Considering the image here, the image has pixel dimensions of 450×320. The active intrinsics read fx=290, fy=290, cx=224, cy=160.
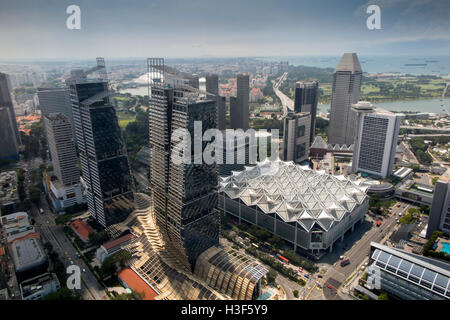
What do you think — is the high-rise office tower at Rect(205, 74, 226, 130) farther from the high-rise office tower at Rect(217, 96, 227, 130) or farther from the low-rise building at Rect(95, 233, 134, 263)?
the low-rise building at Rect(95, 233, 134, 263)

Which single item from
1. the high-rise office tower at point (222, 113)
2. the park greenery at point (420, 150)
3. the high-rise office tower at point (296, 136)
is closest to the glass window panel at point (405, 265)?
the high-rise office tower at point (296, 136)

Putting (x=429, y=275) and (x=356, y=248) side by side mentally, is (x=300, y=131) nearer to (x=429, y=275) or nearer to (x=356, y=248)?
(x=356, y=248)

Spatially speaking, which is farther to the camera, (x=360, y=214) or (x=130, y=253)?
(x=360, y=214)

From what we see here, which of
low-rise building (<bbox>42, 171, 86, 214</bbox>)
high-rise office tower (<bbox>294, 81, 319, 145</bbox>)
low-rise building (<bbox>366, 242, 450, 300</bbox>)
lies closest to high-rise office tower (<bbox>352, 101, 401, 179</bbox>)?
high-rise office tower (<bbox>294, 81, 319, 145</bbox>)
